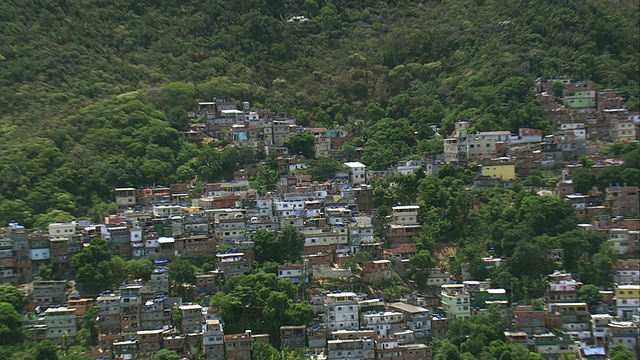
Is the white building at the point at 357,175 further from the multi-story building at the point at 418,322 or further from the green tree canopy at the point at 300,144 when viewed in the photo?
the multi-story building at the point at 418,322

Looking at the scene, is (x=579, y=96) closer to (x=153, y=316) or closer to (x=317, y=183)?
(x=317, y=183)

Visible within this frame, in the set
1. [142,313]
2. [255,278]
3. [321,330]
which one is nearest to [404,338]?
[321,330]

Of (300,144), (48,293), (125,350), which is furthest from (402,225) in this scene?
(48,293)

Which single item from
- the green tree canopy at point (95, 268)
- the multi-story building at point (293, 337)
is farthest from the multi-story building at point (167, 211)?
the multi-story building at point (293, 337)

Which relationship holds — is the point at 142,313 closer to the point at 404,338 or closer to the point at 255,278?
the point at 255,278

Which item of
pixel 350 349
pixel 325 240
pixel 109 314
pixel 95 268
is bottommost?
pixel 350 349

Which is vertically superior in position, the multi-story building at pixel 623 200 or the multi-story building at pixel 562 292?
the multi-story building at pixel 623 200
